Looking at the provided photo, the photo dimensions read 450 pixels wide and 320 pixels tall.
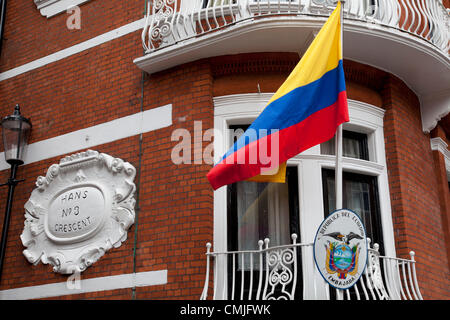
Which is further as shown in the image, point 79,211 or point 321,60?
point 79,211

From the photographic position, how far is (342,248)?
228 inches

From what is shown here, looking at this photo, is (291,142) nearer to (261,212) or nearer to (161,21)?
(261,212)

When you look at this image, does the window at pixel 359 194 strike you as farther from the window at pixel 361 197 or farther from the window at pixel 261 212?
the window at pixel 261 212

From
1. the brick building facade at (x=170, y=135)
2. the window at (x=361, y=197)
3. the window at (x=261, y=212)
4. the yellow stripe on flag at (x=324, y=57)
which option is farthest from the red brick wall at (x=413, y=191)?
the yellow stripe on flag at (x=324, y=57)

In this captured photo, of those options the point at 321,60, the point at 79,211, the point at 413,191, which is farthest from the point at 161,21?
the point at 413,191

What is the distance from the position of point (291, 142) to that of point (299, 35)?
1679mm

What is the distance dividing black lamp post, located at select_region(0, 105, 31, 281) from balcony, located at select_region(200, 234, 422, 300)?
332cm

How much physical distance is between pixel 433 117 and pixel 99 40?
5.12 meters

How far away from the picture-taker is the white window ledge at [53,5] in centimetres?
957

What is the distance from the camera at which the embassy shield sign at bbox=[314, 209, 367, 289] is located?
575 centimetres

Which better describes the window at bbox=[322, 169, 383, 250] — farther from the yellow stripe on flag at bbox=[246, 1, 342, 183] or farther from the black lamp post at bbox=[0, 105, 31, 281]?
the black lamp post at bbox=[0, 105, 31, 281]

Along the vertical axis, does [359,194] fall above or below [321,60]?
below

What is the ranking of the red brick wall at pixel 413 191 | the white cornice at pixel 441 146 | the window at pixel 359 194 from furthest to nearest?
the white cornice at pixel 441 146
the window at pixel 359 194
the red brick wall at pixel 413 191

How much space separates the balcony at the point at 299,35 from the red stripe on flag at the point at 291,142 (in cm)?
140
